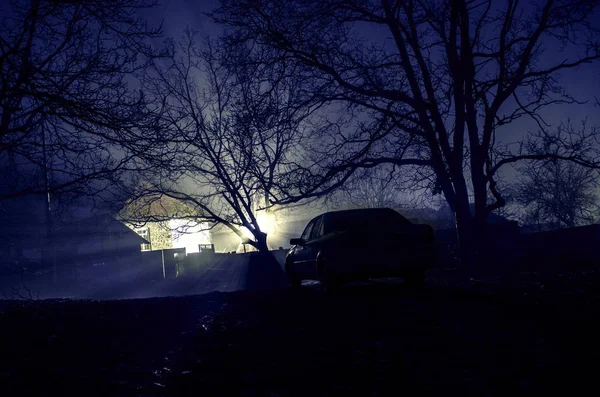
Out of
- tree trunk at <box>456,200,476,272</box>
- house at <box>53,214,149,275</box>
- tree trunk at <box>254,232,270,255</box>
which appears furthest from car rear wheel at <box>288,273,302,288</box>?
house at <box>53,214,149,275</box>

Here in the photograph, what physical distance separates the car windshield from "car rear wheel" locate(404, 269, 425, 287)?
97 cm

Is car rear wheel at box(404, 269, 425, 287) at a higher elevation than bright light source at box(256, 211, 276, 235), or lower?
lower

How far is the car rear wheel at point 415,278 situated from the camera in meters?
8.90

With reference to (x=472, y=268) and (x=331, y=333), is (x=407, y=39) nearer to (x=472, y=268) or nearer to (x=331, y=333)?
(x=472, y=268)

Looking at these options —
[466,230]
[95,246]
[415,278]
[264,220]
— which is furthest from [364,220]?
[95,246]

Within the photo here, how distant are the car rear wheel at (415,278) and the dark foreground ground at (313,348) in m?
1.28

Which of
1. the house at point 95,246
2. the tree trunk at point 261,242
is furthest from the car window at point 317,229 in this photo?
the house at point 95,246

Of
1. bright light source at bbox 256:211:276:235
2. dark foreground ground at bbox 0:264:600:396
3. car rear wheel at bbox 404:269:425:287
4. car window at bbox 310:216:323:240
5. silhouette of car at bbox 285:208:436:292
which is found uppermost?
bright light source at bbox 256:211:276:235

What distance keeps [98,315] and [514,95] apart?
12.5m

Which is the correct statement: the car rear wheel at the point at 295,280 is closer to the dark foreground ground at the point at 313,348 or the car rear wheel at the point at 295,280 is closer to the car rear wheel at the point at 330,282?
the car rear wheel at the point at 330,282

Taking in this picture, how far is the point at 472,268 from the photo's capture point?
13.6 meters

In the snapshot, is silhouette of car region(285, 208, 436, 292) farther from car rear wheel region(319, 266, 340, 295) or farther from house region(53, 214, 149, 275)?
house region(53, 214, 149, 275)

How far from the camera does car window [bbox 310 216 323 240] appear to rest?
9555mm

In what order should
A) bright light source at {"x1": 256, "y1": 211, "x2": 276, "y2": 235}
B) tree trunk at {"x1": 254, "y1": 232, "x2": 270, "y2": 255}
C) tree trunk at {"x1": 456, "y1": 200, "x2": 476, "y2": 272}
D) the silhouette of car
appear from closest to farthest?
1. the silhouette of car
2. tree trunk at {"x1": 456, "y1": 200, "x2": 476, "y2": 272}
3. tree trunk at {"x1": 254, "y1": 232, "x2": 270, "y2": 255}
4. bright light source at {"x1": 256, "y1": 211, "x2": 276, "y2": 235}
